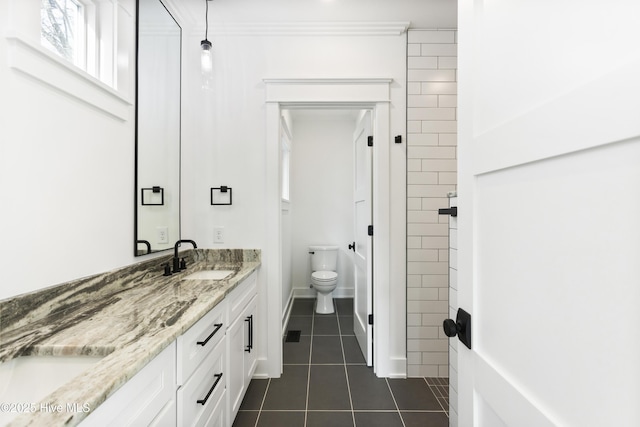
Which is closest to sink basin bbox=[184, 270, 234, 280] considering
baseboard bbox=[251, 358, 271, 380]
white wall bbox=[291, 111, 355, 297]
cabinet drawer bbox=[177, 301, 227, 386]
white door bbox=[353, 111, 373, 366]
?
cabinet drawer bbox=[177, 301, 227, 386]

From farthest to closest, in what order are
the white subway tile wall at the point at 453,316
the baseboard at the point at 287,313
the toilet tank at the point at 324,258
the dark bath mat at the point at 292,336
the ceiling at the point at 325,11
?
1. the toilet tank at the point at 324,258
2. the baseboard at the point at 287,313
3. the dark bath mat at the point at 292,336
4. the ceiling at the point at 325,11
5. the white subway tile wall at the point at 453,316

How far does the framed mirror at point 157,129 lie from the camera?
1616 mm

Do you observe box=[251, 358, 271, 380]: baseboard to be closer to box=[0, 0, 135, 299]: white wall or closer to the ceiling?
box=[0, 0, 135, 299]: white wall

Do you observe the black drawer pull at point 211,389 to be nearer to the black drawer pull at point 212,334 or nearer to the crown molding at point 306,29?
the black drawer pull at point 212,334

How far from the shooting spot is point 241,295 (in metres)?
1.71

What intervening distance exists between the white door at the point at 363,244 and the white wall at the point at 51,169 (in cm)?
169

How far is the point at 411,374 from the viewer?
6.93ft

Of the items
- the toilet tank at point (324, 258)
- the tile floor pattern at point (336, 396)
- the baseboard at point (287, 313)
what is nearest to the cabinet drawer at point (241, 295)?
the tile floor pattern at point (336, 396)

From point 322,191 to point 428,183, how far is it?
6.62 feet

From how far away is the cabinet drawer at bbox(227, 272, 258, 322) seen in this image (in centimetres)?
155

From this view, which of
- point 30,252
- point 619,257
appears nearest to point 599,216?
point 619,257

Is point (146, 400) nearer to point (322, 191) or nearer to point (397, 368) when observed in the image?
point (397, 368)

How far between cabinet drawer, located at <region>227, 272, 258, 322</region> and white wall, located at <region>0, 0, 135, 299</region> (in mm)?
621

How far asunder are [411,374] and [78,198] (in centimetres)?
240
